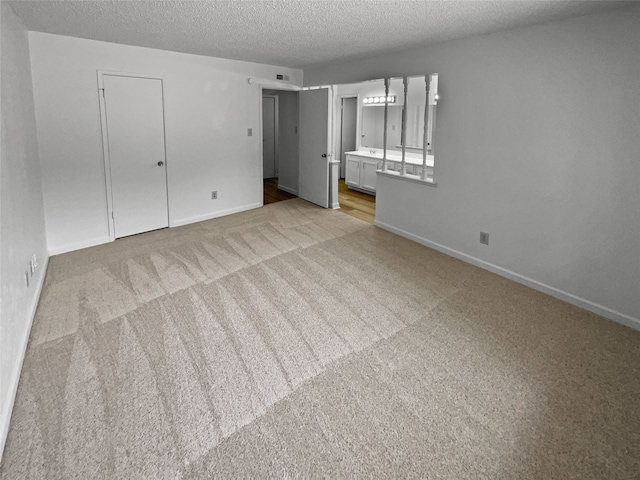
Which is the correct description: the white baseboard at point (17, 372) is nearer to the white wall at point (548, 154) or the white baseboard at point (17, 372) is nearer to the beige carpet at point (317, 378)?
the beige carpet at point (317, 378)

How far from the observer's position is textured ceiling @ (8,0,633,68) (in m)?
2.81

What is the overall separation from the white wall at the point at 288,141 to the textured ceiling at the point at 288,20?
8.21 ft

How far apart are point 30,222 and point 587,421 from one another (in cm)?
413

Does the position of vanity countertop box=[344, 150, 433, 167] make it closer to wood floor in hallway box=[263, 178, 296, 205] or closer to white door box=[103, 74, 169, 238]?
wood floor in hallway box=[263, 178, 296, 205]

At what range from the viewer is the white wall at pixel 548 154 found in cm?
283

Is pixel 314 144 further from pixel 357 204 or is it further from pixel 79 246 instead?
pixel 79 246

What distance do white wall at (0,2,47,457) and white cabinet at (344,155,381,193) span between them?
510 cm

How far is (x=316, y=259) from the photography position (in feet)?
13.5

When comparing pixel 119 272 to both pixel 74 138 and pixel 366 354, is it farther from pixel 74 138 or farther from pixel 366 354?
pixel 366 354

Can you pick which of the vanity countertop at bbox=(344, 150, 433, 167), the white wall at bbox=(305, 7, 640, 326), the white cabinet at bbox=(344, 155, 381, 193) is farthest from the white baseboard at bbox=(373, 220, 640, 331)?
the white cabinet at bbox=(344, 155, 381, 193)

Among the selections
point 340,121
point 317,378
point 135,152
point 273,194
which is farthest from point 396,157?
point 317,378

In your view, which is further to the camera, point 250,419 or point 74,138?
point 74,138

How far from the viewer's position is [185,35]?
3.86m

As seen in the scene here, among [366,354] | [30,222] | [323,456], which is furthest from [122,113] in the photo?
[323,456]
